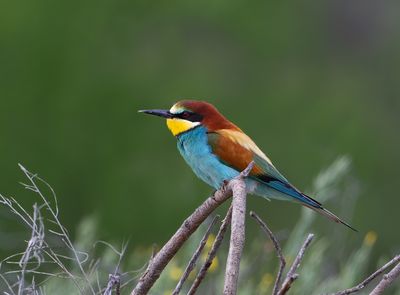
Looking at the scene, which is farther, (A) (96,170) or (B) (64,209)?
(A) (96,170)

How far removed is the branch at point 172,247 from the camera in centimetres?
164

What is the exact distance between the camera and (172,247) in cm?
168

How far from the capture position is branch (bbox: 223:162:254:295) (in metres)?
1.50

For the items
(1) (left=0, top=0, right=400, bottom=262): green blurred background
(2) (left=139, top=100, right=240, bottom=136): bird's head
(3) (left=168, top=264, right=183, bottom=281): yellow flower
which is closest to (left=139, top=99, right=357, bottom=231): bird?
(2) (left=139, top=100, right=240, bottom=136): bird's head

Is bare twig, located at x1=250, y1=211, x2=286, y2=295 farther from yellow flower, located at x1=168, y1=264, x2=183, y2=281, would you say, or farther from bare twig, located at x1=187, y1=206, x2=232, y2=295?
yellow flower, located at x1=168, y1=264, x2=183, y2=281

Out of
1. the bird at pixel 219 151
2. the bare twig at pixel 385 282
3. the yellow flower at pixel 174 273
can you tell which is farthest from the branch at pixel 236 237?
the bird at pixel 219 151

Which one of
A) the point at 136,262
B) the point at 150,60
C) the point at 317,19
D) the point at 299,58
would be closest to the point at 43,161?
the point at 150,60

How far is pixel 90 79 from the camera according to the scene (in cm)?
1039

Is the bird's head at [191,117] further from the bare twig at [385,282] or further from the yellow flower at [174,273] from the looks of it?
the bare twig at [385,282]

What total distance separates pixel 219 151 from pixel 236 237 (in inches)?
60.9

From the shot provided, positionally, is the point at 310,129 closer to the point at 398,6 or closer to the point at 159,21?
the point at 159,21

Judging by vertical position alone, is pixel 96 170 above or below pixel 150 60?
below

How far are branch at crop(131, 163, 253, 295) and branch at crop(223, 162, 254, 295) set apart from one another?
5 cm

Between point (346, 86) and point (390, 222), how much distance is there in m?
2.64
